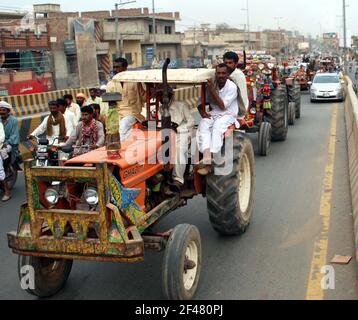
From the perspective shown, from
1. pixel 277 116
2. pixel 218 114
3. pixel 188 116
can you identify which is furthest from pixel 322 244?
pixel 277 116

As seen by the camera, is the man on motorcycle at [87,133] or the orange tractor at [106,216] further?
the man on motorcycle at [87,133]

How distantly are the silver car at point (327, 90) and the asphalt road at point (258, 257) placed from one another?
605 inches

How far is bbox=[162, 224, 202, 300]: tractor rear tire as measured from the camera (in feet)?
15.6

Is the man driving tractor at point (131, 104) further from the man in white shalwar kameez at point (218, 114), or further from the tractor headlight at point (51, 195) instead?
the tractor headlight at point (51, 195)

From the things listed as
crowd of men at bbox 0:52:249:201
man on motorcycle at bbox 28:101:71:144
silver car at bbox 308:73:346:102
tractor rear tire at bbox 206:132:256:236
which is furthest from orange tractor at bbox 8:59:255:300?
silver car at bbox 308:73:346:102

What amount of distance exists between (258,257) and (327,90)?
64.7 ft

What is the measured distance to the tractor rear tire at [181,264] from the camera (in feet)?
15.6

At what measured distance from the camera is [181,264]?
481cm

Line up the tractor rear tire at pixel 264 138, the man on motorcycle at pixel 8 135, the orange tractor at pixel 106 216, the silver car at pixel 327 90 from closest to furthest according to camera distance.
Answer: the orange tractor at pixel 106 216, the man on motorcycle at pixel 8 135, the tractor rear tire at pixel 264 138, the silver car at pixel 327 90

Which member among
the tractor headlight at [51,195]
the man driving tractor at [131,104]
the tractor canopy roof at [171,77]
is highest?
the tractor canopy roof at [171,77]

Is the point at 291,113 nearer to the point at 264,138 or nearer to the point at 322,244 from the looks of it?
the point at 264,138

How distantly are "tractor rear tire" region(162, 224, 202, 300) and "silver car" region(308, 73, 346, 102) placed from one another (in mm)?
20568

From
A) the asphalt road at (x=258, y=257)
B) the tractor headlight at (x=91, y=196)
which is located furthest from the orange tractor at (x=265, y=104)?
the tractor headlight at (x=91, y=196)
